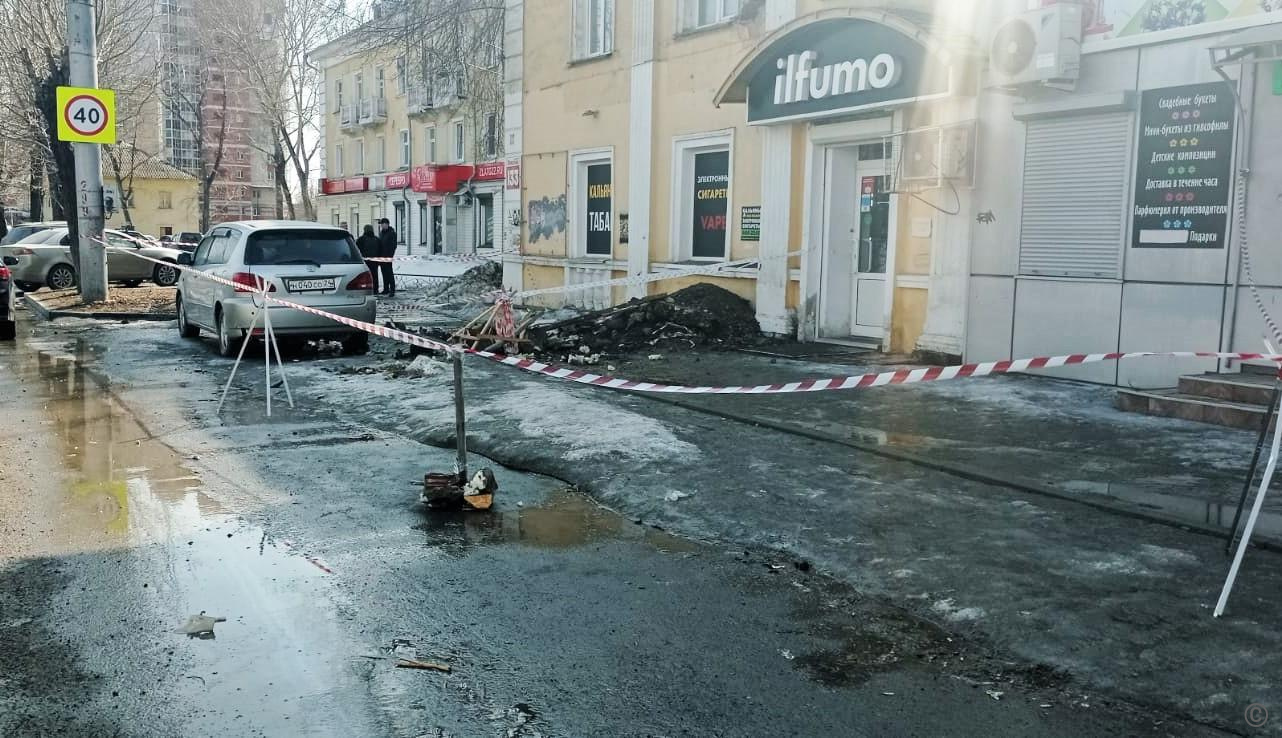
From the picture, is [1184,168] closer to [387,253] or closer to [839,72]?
[839,72]

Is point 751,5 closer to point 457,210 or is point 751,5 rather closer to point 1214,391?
point 1214,391

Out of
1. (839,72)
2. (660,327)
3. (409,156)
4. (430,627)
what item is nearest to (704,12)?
(839,72)

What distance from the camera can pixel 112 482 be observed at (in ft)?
21.6

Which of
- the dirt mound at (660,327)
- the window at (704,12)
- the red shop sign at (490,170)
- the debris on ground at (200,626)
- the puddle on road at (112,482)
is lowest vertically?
the debris on ground at (200,626)

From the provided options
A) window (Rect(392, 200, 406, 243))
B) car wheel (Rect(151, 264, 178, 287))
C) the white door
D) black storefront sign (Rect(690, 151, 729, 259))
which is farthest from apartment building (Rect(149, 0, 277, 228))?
the white door

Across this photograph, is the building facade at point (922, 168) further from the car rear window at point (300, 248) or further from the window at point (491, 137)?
the window at point (491, 137)

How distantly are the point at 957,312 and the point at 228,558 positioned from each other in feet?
26.6

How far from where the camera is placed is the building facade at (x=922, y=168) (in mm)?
9125

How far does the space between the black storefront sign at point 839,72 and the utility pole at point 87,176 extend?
1166cm

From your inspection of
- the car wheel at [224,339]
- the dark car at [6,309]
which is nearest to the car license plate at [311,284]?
the car wheel at [224,339]

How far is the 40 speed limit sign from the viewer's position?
58.1 feet

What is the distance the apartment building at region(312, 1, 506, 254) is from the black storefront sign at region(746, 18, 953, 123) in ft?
62.2

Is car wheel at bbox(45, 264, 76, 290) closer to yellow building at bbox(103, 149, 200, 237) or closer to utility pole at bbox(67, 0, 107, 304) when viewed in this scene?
utility pole at bbox(67, 0, 107, 304)

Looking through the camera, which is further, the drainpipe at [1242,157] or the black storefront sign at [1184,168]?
the black storefront sign at [1184,168]
